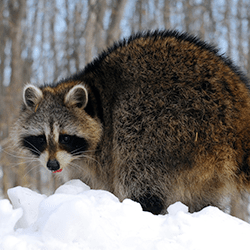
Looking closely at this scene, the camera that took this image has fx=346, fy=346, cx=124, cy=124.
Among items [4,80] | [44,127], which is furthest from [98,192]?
[4,80]

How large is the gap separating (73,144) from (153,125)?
3.09 ft

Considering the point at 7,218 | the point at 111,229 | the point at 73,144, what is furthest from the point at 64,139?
the point at 111,229

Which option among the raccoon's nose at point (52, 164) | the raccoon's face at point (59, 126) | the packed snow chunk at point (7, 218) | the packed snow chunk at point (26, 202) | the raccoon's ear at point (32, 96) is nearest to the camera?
the packed snow chunk at point (7, 218)

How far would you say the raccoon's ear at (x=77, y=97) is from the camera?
3.88 metres

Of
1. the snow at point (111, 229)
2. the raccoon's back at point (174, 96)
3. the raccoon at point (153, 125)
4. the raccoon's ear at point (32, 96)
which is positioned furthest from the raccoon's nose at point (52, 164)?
the snow at point (111, 229)

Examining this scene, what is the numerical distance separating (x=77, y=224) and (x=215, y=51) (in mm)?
2804

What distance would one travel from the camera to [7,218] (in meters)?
2.00

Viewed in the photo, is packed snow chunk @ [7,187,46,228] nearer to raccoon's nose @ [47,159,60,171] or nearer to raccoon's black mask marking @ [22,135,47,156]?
raccoon's nose @ [47,159,60,171]

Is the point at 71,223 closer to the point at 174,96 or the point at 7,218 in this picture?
the point at 7,218

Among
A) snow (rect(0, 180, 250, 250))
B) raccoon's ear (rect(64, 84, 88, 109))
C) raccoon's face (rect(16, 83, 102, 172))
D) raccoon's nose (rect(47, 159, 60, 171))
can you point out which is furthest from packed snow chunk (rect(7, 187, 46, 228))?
raccoon's ear (rect(64, 84, 88, 109))

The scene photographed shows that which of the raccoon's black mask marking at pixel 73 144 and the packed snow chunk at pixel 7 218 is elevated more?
the raccoon's black mask marking at pixel 73 144

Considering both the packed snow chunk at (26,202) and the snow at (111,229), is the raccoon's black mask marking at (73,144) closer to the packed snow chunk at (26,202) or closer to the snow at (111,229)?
the packed snow chunk at (26,202)

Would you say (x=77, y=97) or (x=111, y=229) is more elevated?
(x=77, y=97)

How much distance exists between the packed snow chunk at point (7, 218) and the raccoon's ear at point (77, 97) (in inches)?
79.4
